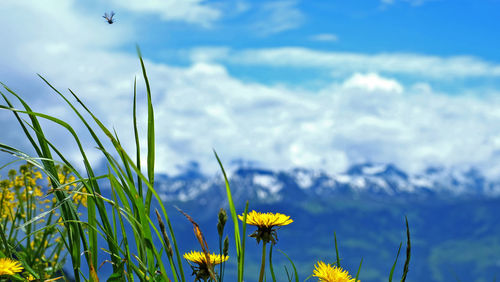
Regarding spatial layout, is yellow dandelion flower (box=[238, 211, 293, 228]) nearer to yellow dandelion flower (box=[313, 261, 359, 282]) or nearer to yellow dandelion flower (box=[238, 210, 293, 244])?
yellow dandelion flower (box=[238, 210, 293, 244])

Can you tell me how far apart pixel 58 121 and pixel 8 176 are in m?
3.42

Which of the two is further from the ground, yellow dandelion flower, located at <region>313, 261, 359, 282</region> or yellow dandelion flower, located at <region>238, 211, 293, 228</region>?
yellow dandelion flower, located at <region>238, 211, 293, 228</region>

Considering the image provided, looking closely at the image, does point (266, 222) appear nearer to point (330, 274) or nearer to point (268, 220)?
point (268, 220)

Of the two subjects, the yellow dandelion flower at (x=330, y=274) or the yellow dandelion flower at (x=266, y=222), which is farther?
the yellow dandelion flower at (x=266, y=222)

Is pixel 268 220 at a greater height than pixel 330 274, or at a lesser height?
greater

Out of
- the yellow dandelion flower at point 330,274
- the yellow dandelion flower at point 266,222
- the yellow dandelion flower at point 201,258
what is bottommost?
the yellow dandelion flower at point 201,258

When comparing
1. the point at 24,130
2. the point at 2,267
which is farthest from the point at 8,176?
the point at 2,267

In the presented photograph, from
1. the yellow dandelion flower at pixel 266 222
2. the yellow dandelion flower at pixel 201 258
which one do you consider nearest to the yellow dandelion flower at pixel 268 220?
the yellow dandelion flower at pixel 266 222

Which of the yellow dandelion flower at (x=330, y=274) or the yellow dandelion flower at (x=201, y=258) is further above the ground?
the yellow dandelion flower at (x=330, y=274)

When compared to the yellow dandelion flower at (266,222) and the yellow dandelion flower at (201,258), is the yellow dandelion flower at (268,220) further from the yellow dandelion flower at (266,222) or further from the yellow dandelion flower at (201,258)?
the yellow dandelion flower at (201,258)

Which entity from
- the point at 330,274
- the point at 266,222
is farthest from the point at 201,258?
the point at 330,274

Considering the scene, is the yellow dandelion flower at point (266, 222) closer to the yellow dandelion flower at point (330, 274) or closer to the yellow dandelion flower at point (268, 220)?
the yellow dandelion flower at point (268, 220)

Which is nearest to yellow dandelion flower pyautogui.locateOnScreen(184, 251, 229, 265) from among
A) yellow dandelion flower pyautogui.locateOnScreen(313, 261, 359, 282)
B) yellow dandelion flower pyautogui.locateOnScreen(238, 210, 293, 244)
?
yellow dandelion flower pyautogui.locateOnScreen(238, 210, 293, 244)

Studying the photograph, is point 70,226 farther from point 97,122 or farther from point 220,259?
point 220,259
